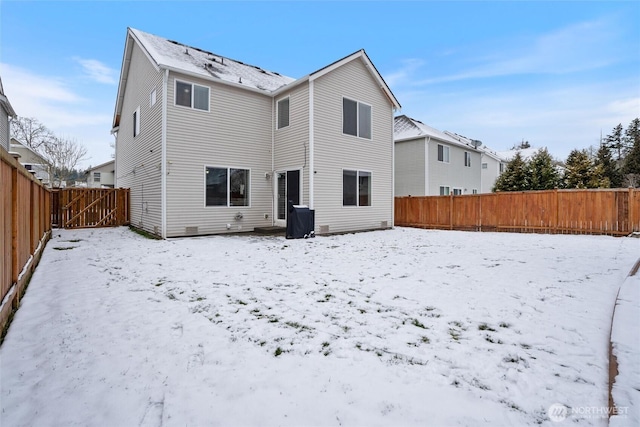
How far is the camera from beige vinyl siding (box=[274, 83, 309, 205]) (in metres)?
10.7

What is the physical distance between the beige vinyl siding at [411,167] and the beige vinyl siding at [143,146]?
14.2 m

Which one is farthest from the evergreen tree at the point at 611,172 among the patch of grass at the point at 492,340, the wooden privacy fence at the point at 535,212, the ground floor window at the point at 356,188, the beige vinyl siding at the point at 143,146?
the beige vinyl siding at the point at 143,146

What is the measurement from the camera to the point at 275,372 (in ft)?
7.98

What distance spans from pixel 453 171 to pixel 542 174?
16.2ft

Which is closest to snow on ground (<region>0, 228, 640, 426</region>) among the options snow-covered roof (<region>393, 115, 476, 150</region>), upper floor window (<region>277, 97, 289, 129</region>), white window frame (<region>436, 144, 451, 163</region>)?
upper floor window (<region>277, 97, 289, 129</region>)

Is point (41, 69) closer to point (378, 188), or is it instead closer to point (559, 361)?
point (378, 188)

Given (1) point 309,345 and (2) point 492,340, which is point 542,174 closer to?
(2) point 492,340

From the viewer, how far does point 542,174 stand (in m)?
Result: 19.0

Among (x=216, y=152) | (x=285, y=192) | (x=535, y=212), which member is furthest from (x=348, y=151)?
(x=535, y=212)

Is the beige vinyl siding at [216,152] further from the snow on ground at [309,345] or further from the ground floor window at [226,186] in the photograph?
the snow on ground at [309,345]

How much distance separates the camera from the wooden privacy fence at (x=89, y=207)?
39.8 feet

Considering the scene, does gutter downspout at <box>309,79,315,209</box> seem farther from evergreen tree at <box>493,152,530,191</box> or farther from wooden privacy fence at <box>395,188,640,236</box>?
evergreen tree at <box>493,152,530,191</box>

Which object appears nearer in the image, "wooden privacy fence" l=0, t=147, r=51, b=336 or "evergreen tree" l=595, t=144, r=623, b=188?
"wooden privacy fence" l=0, t=147, r=51, b=336

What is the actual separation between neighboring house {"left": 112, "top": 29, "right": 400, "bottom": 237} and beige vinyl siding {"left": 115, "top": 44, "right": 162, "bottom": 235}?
4cm
